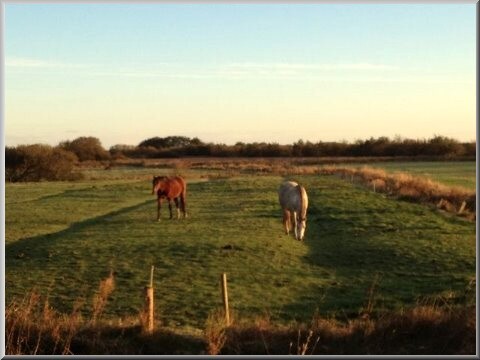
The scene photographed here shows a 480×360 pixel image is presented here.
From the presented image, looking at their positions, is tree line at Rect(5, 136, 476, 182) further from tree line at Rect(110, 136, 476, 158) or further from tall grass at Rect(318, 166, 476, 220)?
tall grass at Rect(318, 166, 476, 220)

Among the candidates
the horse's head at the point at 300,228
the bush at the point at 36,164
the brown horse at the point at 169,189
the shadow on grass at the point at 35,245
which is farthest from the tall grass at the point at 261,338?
the bush at the point at 36,164

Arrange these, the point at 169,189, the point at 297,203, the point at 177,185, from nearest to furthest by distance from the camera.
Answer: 1. the point at 297,203
2. the point at 169,189
3. the point at 177,185

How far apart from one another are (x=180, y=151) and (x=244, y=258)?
8349 cm

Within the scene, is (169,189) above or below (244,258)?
above

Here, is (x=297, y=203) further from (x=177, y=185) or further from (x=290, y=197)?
(x=177, y=185)

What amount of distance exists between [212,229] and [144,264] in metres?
5.88

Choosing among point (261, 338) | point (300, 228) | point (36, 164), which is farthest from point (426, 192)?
point (36, 164)

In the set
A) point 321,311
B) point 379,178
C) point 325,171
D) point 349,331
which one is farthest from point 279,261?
point 325,171

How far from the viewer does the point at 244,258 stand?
16.1 metres

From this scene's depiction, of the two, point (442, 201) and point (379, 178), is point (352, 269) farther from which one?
point (379, 178)

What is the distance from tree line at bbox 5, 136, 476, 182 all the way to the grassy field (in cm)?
3290

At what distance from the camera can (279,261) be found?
625 inches

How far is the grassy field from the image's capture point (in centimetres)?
1196

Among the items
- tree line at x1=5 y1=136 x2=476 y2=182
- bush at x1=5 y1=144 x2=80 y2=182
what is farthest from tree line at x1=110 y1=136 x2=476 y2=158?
bush at x1=5 y1=144 x2=80 y2=182
